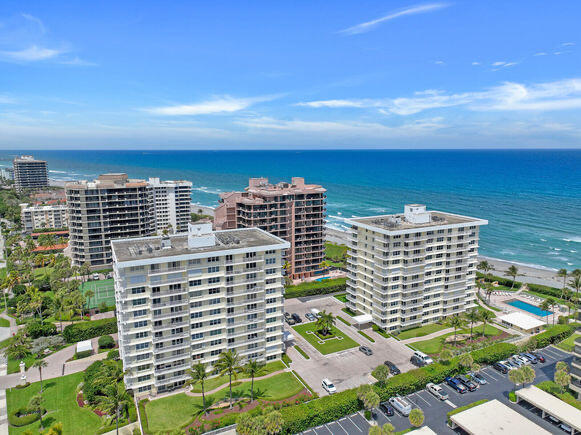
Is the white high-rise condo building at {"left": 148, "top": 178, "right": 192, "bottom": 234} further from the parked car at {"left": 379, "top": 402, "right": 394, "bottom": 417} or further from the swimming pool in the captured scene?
the swimming pool

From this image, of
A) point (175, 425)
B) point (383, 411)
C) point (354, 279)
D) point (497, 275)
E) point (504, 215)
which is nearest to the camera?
point (175, 425)

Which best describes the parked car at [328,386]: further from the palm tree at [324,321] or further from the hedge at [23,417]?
the hedge at [23,417]

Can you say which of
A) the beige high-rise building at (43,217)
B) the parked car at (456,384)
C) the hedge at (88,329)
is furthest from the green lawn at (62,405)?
the beige high-rise building at (43,217)

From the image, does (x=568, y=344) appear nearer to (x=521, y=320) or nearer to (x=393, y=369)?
(x=521, y=320)

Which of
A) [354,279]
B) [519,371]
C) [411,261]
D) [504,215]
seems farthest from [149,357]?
[504,215]

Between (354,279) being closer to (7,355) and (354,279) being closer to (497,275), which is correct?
(497,275)
